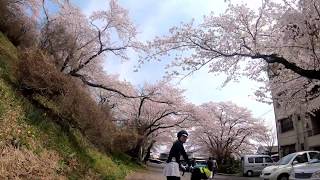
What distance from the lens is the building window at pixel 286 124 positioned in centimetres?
4382

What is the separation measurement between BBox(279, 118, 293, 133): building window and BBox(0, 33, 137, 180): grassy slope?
32.8 meters

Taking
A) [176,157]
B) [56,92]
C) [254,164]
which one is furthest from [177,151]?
[254,164]

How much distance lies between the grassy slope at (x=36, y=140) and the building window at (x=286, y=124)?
32809 millimetres

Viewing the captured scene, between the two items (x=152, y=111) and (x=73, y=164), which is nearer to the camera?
(x=73, y=164)

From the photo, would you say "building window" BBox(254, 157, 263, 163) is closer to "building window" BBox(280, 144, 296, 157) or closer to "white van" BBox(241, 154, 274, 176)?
"white van" BBox(241, 154, 274, 176)

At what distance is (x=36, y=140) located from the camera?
33.6ft

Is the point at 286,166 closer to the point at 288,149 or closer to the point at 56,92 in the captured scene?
the point at 56,92

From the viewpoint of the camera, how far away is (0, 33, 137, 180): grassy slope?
28.7 ft

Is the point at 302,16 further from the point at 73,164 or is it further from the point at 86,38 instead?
the point at 86,38

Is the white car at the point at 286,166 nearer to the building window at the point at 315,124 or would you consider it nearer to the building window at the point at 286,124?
the building window at the point at 315,124

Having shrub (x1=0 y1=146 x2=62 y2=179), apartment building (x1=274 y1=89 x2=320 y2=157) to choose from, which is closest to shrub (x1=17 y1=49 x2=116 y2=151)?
shrub (x1=0 y1=146 x2=62 y2=179)

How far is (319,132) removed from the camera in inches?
1438

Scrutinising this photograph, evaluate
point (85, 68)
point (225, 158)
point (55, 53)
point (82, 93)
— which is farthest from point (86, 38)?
point (225, 158)

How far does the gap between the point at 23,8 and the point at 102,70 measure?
6.45 metres
